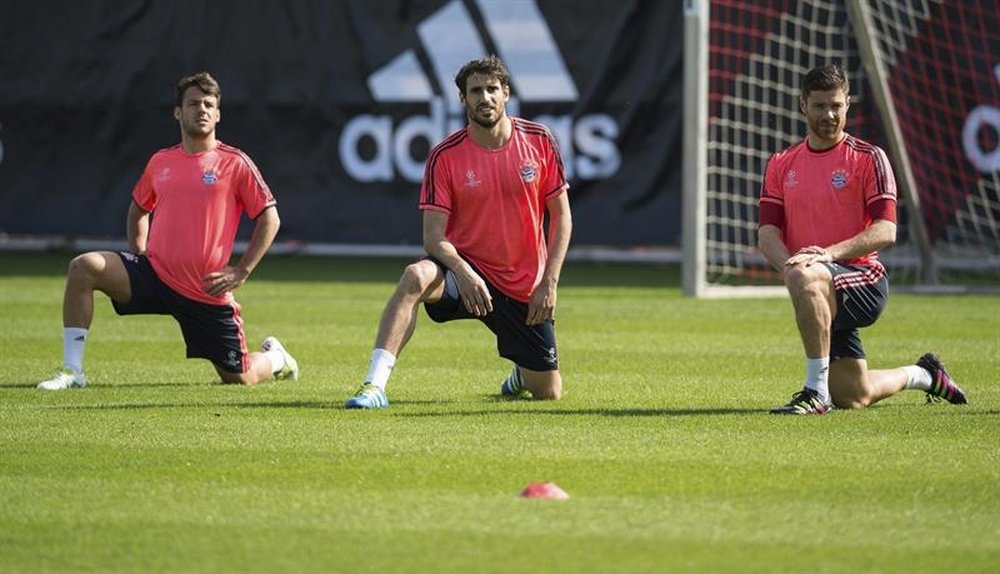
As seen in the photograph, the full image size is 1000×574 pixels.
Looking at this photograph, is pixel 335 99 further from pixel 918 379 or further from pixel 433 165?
pixel 918 379

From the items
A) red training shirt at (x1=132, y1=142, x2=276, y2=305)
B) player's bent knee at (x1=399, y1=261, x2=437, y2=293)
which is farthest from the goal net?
player's bent knee at (x1=399, y1=261, x2=437, y2=293)

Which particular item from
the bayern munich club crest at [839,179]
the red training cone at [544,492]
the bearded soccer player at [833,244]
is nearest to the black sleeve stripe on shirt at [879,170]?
the bearded soccer player at [833,244]

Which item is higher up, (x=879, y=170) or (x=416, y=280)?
(x=879, y=170)

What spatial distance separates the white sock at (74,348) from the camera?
10.0 m

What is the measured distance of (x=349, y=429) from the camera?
26.8 feet

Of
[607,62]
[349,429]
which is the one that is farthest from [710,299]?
[349,429]

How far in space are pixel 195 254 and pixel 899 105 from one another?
10.3m

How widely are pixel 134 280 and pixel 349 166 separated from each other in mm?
11640

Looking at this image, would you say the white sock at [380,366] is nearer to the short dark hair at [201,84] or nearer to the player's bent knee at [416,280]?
the player's bent knee at [416,280]

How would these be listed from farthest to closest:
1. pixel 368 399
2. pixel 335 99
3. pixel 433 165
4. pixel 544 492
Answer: pixel 335 99, pixel 433 165, pixel 368 399, pixel 544 492

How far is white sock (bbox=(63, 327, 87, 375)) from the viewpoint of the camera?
1005 cm

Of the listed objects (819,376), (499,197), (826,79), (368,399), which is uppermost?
(826,79)

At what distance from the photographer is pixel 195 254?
10.4 metres

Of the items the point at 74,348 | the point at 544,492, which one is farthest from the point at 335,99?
the point at 544,492
